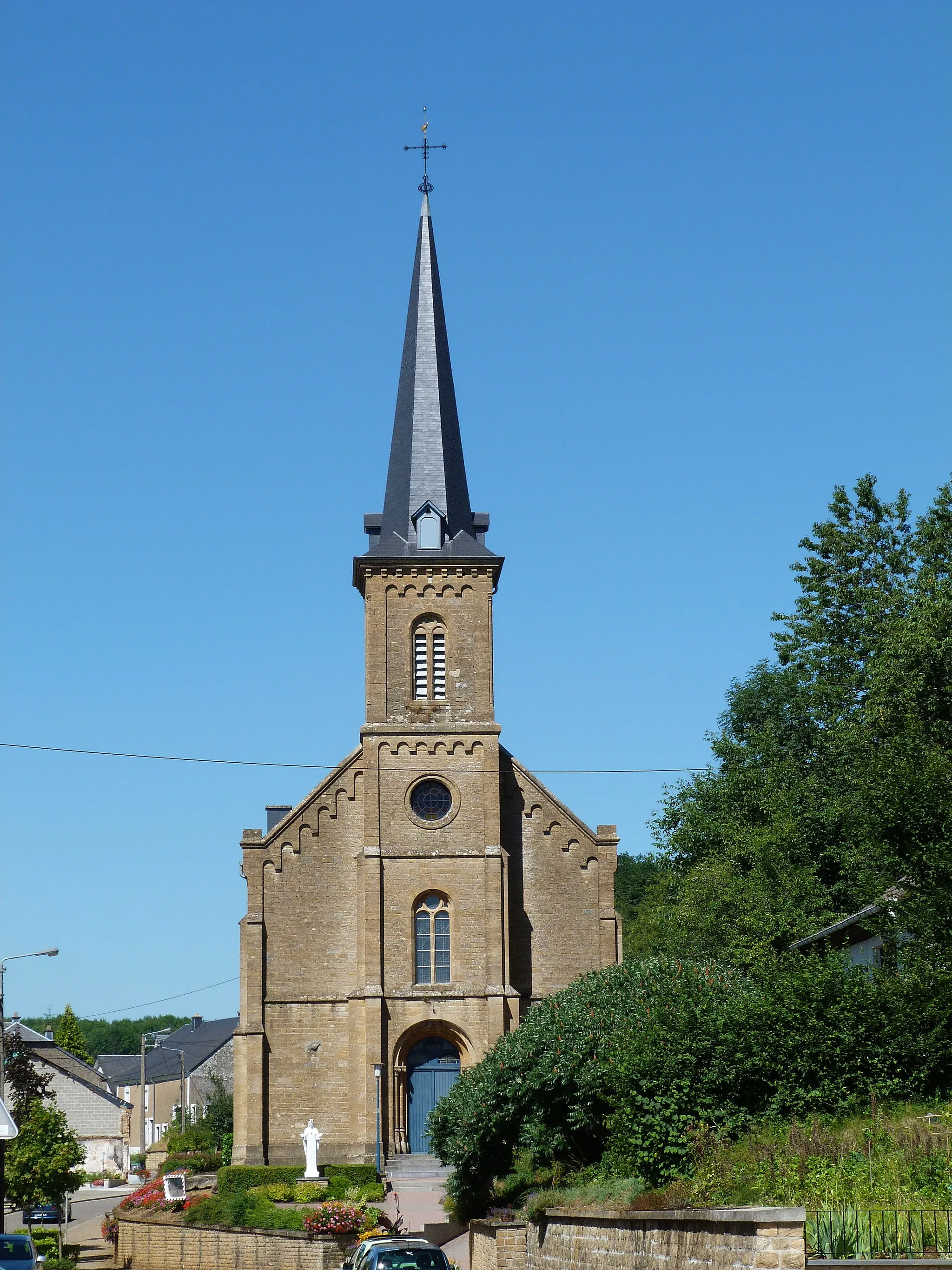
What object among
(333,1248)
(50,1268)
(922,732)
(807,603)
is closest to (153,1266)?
(50,1268)

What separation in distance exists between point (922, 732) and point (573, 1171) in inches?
374

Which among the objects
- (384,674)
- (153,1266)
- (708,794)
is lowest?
(153,1266)

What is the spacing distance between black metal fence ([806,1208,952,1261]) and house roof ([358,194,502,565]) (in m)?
32.1

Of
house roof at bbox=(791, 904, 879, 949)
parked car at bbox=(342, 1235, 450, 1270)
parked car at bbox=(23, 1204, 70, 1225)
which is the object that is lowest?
parked car at bbox=(23, 1204, 70, 1225)

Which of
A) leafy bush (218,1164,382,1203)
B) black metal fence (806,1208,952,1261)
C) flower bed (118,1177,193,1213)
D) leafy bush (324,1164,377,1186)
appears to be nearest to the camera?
black metal fence (806,1208,952,1261)

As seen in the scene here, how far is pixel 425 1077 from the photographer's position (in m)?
40.2

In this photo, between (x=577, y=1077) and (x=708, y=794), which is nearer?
(x=577, y=1077)

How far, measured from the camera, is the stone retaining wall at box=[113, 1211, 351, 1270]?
2627cm

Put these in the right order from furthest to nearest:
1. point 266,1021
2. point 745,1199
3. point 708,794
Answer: point 708,794, point 266,1021, point 745,1199

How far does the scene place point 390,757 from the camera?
42.1 m

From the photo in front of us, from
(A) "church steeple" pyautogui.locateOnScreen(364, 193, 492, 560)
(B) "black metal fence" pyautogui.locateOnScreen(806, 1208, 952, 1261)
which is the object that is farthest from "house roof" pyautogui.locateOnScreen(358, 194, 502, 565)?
(B) "black metal fence" pyautogui.locateOnScreen(806, 1208, 952, 1261)

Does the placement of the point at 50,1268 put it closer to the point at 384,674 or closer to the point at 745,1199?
the point at 384,674

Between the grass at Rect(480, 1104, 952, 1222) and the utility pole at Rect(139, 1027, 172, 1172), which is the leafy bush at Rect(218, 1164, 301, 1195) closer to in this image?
the grass at Rect(480, 1104, 952, 1222)

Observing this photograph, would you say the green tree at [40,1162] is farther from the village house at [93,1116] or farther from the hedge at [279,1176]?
the village house at [93,1116]
